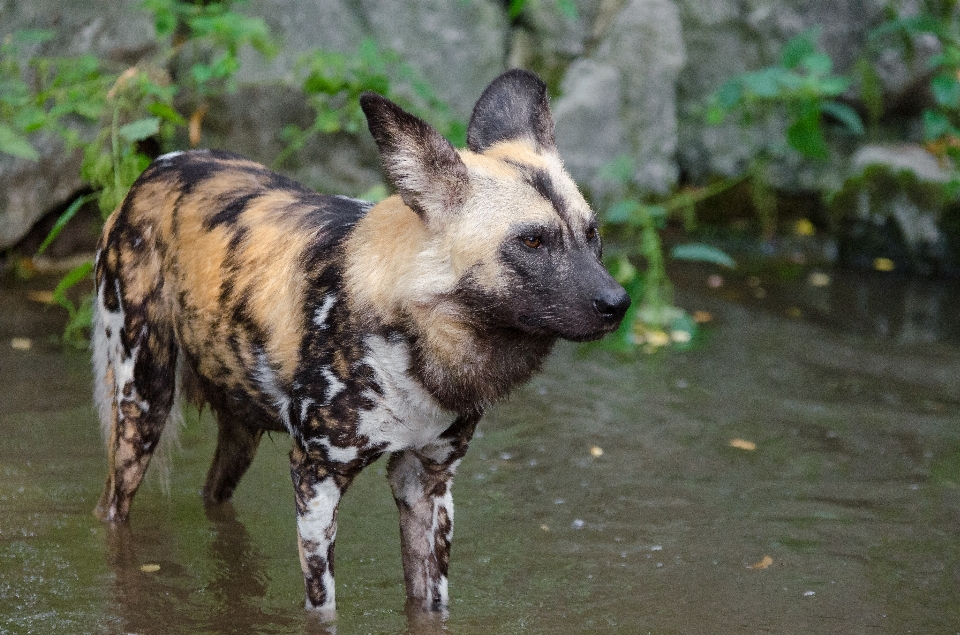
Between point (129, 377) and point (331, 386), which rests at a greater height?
point (331, 386)

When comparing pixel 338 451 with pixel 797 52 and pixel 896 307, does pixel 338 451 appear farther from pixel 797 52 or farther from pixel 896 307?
pixel 896 307

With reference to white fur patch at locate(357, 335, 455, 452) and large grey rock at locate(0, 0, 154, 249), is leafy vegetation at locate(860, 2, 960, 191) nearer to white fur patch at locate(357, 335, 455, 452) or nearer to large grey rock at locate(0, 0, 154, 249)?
large grey rock at locate(0, 0, 154, 249)

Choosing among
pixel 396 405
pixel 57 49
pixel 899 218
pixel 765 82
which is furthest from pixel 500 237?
pixel 899 218

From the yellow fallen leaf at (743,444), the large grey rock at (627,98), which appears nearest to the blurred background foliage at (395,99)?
the large grey rock at (627,98)

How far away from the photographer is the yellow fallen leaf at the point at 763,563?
3.62 meters

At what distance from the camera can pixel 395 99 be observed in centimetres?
619

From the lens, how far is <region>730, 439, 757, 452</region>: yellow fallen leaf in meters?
4.67

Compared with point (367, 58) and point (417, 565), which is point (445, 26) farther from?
point (417, 565)

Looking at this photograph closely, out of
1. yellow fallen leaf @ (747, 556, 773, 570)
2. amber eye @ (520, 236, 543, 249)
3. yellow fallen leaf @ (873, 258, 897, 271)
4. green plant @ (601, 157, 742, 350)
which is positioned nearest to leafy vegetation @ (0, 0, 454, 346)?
green plant @ (601, 157, 742, 350)

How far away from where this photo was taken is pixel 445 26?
23.9 feet

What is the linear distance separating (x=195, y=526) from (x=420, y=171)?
177 centimetres

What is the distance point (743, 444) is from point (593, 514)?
1000 mm

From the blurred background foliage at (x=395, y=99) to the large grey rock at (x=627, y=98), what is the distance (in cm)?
11

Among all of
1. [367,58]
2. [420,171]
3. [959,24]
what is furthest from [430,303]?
[959,24]
